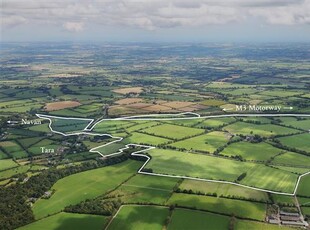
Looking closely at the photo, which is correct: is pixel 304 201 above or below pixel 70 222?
above

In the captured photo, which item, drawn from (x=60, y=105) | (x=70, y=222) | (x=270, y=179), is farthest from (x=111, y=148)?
(x=60, y=105)

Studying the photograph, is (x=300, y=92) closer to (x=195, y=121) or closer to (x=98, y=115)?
(x=195, y=121)

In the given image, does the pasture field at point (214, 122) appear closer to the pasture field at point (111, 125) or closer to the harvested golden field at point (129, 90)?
the pasture field at point (111, 125)

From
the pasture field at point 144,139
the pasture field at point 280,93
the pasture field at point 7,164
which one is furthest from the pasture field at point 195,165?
the pasture field at point 280,93

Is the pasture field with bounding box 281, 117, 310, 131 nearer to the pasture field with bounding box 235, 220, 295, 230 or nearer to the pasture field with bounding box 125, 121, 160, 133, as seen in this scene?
the pasture field with bounding box 125, 121, 160, 133

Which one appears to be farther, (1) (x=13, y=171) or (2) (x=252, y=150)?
(2) (x=252, y=150)

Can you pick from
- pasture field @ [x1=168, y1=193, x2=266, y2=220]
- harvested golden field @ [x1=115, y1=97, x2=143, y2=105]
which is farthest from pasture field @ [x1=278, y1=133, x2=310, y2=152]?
harvested golden field @ [x1=115, y1=97, x2=143, y2=105]

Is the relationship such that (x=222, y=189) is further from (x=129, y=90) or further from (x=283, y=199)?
A: (x=129, y=90)
